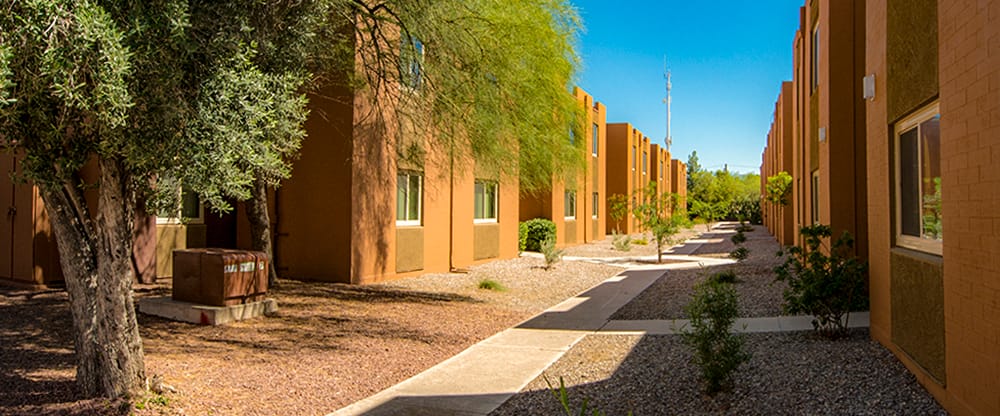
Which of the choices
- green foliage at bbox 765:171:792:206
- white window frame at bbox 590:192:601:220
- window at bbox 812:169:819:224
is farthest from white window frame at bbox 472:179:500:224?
white window frame at bbox 590:192:601:220

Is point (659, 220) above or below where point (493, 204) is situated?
below

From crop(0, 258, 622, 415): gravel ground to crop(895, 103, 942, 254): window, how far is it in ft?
16.2

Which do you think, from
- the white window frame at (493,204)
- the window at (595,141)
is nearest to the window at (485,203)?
the white window frame at (493,204)

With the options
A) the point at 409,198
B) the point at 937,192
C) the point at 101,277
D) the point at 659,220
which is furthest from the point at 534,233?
the point at 101,277

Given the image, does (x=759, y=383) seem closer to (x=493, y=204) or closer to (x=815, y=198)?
(x=815, y=198)

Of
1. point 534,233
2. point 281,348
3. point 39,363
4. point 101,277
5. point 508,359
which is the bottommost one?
point 508,359

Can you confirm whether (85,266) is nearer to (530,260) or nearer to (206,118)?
(206,118)

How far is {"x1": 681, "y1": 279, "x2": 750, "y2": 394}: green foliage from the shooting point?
19.1 ft

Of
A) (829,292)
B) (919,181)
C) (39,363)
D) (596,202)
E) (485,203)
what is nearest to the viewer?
(919,181)

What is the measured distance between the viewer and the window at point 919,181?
5.73 metres

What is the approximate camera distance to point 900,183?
22.1 feet

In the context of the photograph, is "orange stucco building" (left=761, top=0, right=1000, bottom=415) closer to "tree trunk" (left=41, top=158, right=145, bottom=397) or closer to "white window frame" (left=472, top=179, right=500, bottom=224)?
"tree trunk" (left=41, top=158, right=145, bottom=397)

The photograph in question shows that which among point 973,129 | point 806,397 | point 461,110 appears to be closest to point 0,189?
point 461,110

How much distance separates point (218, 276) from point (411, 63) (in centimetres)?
475
